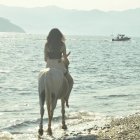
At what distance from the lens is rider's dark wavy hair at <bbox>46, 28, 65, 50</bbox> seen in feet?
42.6

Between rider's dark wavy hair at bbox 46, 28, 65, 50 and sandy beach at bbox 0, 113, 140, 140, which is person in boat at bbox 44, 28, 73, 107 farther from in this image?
sandy beach at bbox 0, 113, 140, 140

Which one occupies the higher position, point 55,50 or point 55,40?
point 55,40

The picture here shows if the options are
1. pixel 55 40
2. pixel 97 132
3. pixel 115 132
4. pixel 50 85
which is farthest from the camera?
pixel 55 40

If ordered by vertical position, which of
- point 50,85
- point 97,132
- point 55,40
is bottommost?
point 97,132

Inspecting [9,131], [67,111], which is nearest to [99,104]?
[67,111]

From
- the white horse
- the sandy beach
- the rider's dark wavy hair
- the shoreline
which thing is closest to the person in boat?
the rider's dark wavy hair

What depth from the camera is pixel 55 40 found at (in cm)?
1303

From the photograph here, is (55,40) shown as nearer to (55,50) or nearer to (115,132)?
(55,50)

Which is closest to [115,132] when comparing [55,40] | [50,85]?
[50,85]

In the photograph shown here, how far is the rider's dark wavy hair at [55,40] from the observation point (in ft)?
42.6

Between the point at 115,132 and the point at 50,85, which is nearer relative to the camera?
the point at 115,132

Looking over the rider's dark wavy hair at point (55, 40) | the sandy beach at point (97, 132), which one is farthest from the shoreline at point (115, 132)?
the rider's dark wavy hair at point (55, 40)

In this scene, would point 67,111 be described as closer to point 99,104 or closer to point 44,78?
point 99,104

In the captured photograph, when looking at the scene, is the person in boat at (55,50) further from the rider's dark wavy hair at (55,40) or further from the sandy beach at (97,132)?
the sandy beach at (97,132)
